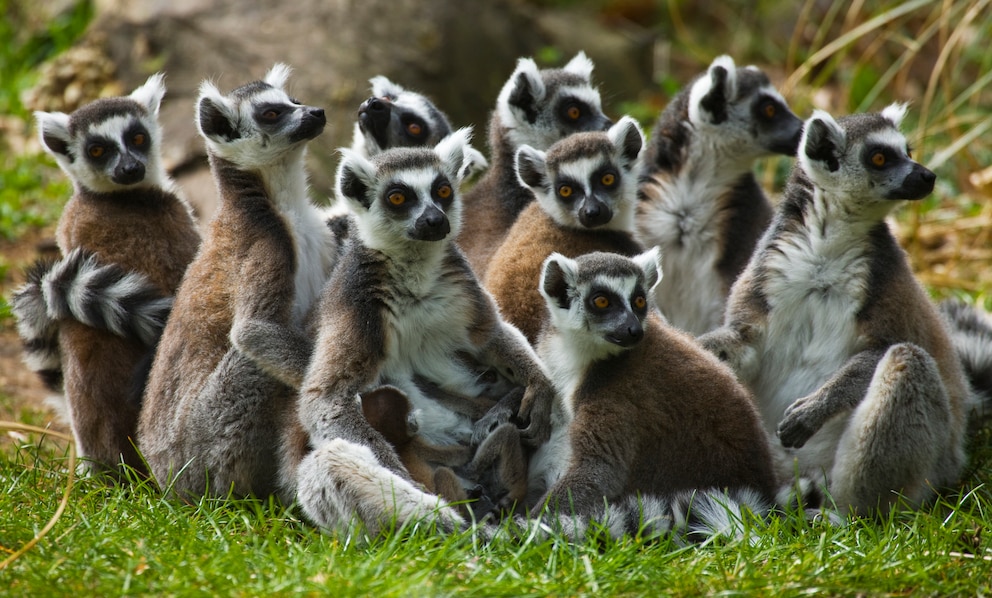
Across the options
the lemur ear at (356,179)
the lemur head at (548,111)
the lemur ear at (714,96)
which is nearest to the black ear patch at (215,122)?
the lemur ear at (356,179)

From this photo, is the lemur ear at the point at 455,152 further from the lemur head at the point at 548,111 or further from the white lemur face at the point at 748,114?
the white lemur face at the point at 748,114

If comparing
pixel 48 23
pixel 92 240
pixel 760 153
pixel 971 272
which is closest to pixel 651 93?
pixel 971 272

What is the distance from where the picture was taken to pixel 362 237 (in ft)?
15.8

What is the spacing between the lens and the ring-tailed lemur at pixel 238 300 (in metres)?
4.89

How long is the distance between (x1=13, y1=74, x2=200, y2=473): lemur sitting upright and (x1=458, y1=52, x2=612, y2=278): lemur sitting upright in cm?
Result: 172

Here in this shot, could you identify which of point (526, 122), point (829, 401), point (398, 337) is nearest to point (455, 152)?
point (398, 337)

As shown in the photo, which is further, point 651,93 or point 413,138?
point 651,93

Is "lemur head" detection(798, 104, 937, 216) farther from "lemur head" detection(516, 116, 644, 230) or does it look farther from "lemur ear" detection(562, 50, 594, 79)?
"lemur ear" detection(562, 50, 594, 79)

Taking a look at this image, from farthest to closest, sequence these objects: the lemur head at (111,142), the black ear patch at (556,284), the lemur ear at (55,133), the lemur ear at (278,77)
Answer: the lemur ear at (55,133) → the lemur head at (111,142) → the lemur ear at (278,77) → the black ear patch at (556,284)

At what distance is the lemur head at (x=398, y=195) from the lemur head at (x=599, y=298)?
568 millimetres

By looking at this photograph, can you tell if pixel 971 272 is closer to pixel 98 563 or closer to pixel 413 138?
pixel 413 138

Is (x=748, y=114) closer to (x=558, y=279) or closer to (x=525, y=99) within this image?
(x=525, y=99)

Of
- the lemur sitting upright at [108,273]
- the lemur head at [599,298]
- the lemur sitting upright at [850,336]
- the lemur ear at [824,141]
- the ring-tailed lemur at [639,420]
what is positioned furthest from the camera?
the lemur sitting upright at [108,273]

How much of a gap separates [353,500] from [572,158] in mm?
2187
